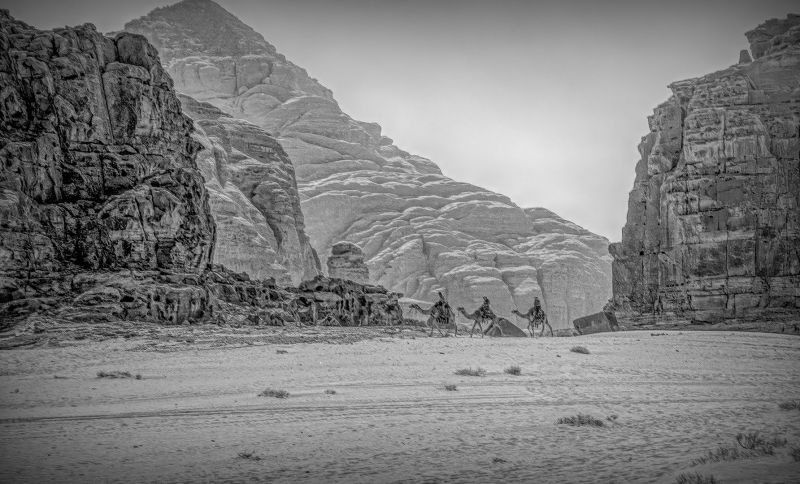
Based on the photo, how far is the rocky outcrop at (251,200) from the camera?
69625 millimetres

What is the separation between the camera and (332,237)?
14288 centimetres

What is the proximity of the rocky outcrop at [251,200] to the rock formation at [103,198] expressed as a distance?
2905cm

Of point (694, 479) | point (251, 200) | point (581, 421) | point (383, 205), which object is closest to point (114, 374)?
point (581, 421)

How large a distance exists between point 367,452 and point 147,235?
27.7m

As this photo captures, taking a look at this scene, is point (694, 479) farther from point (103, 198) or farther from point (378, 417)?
point (103, 198)

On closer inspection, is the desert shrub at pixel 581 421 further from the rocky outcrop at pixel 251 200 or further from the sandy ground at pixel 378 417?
the rocky outcrop at pixel 251 200

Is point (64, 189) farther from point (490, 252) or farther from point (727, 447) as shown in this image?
point (490, 252)

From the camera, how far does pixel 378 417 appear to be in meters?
9.32

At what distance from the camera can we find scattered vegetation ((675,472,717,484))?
5703mm

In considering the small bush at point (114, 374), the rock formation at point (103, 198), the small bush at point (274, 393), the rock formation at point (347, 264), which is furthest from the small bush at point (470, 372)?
the rock formation at point (347, 264)

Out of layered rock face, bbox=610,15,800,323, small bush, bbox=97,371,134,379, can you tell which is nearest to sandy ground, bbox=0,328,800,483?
small bush, bbox=97,371,134,379

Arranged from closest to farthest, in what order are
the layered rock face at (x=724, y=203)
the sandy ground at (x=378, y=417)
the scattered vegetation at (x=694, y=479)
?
the scattered vegetation at (x=694, y=479) → the sandy ground at (x=378, y=417) → the layered rock face at (x=724, y=203)

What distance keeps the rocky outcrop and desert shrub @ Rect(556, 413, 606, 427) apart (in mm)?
59854

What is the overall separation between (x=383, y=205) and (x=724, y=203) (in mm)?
102373
